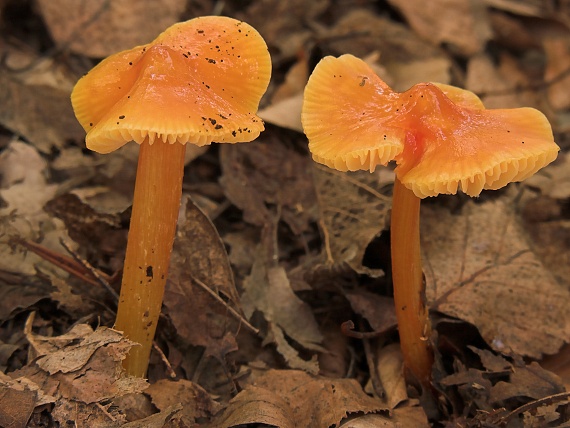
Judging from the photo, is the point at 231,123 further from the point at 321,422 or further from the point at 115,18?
the point at 115,18

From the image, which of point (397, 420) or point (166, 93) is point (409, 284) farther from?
point (166, 93)

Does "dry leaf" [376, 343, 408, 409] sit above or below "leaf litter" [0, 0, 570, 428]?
below

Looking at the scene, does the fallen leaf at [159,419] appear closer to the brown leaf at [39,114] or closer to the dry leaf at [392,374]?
the dry leaf at [392,374]

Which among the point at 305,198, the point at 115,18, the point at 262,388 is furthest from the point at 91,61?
the point at 262,388

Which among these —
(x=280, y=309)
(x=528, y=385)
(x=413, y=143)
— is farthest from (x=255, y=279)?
(x=528, y=385)

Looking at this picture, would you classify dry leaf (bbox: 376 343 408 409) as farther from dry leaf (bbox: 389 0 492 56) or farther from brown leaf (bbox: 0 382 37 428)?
dry leaf (bbox: 389 0 492 56)

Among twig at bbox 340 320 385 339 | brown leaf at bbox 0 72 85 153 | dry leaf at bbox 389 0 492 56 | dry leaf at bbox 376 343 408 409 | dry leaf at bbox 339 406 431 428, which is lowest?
dry leaf at bbox 376 343 408 409

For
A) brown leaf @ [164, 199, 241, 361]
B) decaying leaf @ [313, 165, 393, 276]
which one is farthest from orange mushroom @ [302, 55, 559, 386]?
brown leaf @ [164, 199, 241, 361]
